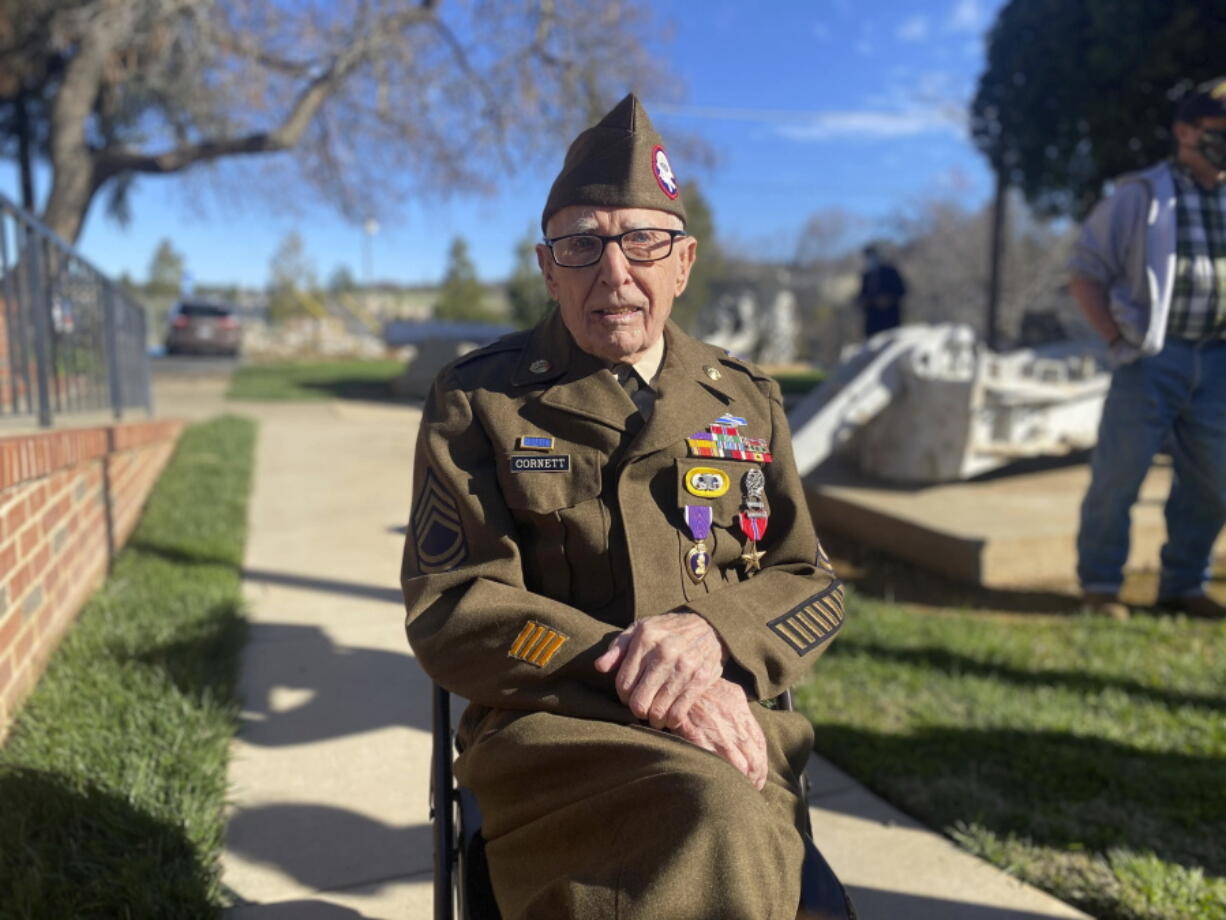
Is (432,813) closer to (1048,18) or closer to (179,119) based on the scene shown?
(179,119)

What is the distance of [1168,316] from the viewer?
3.67 metres

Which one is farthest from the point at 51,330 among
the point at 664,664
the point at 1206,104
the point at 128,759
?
the point at 1206,104

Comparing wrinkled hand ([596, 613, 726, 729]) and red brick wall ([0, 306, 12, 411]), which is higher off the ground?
red brick wall ([0, 306, 12, 411])

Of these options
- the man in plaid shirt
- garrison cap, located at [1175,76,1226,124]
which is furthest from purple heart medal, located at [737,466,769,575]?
garrison cap, located at [1175,76,1226,124]

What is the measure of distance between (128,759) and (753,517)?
72.3 inches

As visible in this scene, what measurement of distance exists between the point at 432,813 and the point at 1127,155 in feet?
44.9

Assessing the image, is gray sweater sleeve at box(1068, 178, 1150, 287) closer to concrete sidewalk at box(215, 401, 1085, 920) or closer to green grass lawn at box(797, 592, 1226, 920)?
green grass lawn at box(797, 592, 1226, 920)

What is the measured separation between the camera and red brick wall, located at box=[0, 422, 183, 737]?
106 inches

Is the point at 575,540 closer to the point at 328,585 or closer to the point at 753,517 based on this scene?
the point at 753,517

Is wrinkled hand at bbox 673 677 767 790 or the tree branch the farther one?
the tree branch

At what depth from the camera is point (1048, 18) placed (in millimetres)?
13625

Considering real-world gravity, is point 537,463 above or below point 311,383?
above

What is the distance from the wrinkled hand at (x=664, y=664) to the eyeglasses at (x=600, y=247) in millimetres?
647

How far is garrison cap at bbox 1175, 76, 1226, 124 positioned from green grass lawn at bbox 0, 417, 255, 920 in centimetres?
397
